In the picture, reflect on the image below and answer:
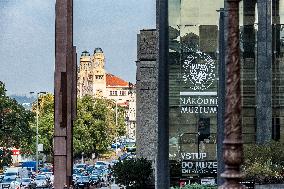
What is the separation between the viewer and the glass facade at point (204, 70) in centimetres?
5709

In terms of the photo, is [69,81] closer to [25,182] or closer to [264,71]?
[264,71]

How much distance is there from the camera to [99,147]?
136750mm

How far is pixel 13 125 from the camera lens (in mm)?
85000

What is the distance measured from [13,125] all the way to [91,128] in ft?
169

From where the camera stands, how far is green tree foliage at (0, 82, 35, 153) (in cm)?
8444

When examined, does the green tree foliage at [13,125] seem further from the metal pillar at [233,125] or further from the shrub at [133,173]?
the metal pillar at [233,125]

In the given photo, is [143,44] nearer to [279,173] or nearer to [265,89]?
[265,89]

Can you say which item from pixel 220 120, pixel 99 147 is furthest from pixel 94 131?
pixel 220 120

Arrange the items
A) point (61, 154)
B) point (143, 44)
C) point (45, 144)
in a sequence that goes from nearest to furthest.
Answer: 1. point (61, 154)
2. point (143, 44)
3. point (45, 144)

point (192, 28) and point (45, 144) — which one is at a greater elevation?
point (192, 28)

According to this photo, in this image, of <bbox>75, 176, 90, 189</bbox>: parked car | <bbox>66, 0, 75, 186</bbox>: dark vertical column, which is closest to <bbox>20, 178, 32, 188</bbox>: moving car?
<bbox>75, 176, 90, 189</bbox>: parked car

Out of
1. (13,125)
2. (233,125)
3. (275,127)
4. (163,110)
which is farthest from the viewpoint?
(13,125)

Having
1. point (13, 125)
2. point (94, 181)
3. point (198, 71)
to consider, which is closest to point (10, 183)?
point (94, 181)

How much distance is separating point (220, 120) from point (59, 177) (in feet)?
55.0
